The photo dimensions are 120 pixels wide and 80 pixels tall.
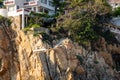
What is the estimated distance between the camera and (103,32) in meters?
57.7

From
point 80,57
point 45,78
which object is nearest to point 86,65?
point 80,57

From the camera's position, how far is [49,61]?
168ft

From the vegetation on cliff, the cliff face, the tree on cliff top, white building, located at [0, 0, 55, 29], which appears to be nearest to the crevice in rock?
the cliff face

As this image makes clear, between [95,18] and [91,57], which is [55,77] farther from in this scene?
[95,18]

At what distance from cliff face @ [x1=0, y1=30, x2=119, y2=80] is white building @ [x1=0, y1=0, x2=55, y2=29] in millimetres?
2459

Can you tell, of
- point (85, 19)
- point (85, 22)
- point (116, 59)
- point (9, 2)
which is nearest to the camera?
point (85, 22)

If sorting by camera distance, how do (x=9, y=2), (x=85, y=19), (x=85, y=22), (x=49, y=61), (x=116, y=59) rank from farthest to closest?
(x=9, y=2) < (x=116, y=59) < (x=85, y=19) < (x=85, y=22) < (x=49, y=61)

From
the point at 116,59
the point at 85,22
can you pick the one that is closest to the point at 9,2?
the point at 85,22

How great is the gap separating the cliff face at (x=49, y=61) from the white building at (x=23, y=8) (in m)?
2.46

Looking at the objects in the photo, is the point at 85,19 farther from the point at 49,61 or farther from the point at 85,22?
the point at 49,61

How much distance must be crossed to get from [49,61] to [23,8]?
894 cm

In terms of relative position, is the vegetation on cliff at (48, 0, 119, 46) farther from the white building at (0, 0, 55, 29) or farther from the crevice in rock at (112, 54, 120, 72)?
the white building at (0, 0, 55, 29)

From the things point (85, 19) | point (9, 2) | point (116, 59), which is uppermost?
point (9, 2)

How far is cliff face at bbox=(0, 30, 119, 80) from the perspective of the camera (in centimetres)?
5100
